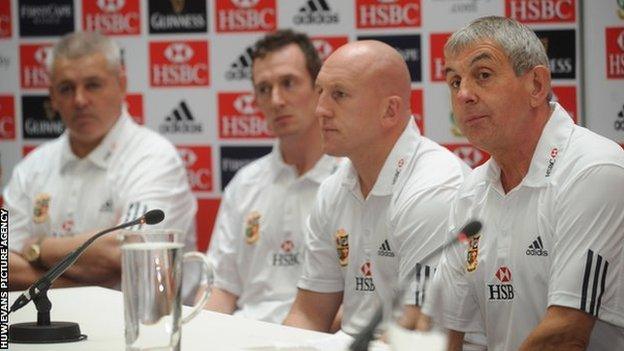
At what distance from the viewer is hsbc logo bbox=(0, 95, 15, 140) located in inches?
224

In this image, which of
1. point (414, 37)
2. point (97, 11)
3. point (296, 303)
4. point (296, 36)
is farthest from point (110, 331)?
point (97, 11)

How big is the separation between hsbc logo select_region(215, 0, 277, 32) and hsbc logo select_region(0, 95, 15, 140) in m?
1.26

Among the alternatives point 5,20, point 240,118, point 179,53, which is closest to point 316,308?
point 240,118

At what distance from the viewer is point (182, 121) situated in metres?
5.41

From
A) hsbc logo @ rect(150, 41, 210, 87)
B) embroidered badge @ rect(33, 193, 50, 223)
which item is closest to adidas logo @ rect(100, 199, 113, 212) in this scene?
embroidered badge @ rect(33, 193, 50, 223)

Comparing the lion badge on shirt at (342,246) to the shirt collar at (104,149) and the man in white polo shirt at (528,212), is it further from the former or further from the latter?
the shirt collar at (104,149)

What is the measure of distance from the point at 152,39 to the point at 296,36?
102 cm

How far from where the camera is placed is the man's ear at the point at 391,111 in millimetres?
3760

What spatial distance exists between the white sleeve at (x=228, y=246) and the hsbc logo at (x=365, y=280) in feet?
3.54

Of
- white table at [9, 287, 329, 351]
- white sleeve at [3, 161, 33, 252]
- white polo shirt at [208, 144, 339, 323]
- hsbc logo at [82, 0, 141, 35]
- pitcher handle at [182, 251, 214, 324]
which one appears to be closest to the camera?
pitcher handle at [182, 251, 214, 324]

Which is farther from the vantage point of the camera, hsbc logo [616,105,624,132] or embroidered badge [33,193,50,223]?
embroidered badge [33,193,50,223]

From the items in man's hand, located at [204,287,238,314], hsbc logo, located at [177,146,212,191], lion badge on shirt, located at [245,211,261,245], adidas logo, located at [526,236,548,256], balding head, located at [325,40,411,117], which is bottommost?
man's hand, located at [204,287,238,314]

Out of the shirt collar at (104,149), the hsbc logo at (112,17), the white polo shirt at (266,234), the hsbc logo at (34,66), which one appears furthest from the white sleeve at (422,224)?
the hsbc logo at (34,66)

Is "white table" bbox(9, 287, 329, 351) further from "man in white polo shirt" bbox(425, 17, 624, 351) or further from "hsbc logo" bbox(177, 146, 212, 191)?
"hsbc logo" bbox(177, 146, 212, 191)
